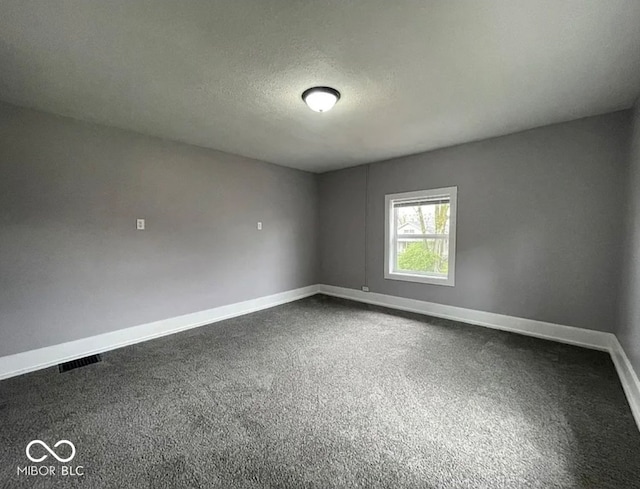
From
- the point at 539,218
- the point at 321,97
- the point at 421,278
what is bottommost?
the point at 421,278

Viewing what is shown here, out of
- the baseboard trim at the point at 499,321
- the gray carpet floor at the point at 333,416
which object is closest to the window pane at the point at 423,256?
the baseboard trim at the point at 499,321

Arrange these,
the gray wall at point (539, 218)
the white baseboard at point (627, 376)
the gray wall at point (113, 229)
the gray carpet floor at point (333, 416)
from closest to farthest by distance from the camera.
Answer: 1. the gray carpet floor at point (333, 416)
2. the white baseboard at point (627, 376)
3. the gray wall at point (113, 229)
4. the gray wall at point (539, 218)

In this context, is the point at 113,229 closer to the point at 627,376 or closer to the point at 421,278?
the point at 421,278

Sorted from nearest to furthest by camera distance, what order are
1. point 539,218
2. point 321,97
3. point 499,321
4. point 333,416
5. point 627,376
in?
point 333,416, point 627,376, point 321,97, point 539,218, point 499,321

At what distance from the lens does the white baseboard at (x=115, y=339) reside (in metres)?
2.60

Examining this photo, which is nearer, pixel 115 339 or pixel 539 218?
pixel 115 339

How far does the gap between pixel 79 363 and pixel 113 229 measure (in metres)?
1.39

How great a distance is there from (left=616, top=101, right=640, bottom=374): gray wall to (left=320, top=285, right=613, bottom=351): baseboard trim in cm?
32

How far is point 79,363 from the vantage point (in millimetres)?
2746

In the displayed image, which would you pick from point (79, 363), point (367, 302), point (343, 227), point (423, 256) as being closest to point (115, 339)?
point (79, 363)

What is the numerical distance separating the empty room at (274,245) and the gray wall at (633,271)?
45 millimetres

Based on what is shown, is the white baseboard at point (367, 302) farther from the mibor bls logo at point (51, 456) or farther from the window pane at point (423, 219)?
the mibor bls logo at point (51, 456)

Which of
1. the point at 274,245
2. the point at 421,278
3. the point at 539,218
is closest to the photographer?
the point at 539,218

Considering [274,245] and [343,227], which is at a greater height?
[343,227]
